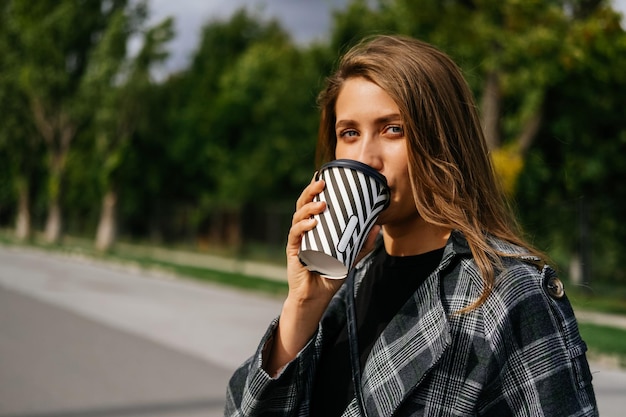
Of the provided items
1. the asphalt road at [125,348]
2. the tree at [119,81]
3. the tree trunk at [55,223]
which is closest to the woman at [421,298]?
the asphalt road at [125,348]

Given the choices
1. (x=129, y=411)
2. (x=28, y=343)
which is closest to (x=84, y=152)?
(x=28, y=343)

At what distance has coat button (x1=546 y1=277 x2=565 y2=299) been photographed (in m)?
1.38

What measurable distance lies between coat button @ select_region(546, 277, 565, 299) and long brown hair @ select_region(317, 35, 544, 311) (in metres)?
0.08

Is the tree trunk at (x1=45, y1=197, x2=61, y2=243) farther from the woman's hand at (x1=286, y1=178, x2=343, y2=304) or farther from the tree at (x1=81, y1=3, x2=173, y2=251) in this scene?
the woman's hand at (x1=286, y1=178, x2=343, y2=304)

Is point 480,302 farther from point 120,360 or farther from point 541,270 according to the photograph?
point 120,360

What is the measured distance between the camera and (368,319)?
165cm

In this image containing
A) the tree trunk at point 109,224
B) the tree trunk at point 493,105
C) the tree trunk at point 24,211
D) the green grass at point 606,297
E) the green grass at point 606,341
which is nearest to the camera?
the green grass at point 606,341

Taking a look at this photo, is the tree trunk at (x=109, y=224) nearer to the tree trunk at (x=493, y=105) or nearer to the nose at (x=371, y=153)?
the tree trunk at (x=493, y=105)

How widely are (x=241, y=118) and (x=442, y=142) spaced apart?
32967 mm

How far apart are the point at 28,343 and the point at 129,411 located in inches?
133

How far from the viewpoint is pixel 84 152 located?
118 ft

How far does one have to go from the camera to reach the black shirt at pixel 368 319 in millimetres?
1600

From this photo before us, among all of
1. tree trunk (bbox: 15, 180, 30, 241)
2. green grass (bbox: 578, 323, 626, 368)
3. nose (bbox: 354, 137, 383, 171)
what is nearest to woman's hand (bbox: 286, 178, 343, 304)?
nose (bbox: 354, 137, 383, 171)

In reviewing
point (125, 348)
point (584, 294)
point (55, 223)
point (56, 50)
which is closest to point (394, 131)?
point (125, 348)
